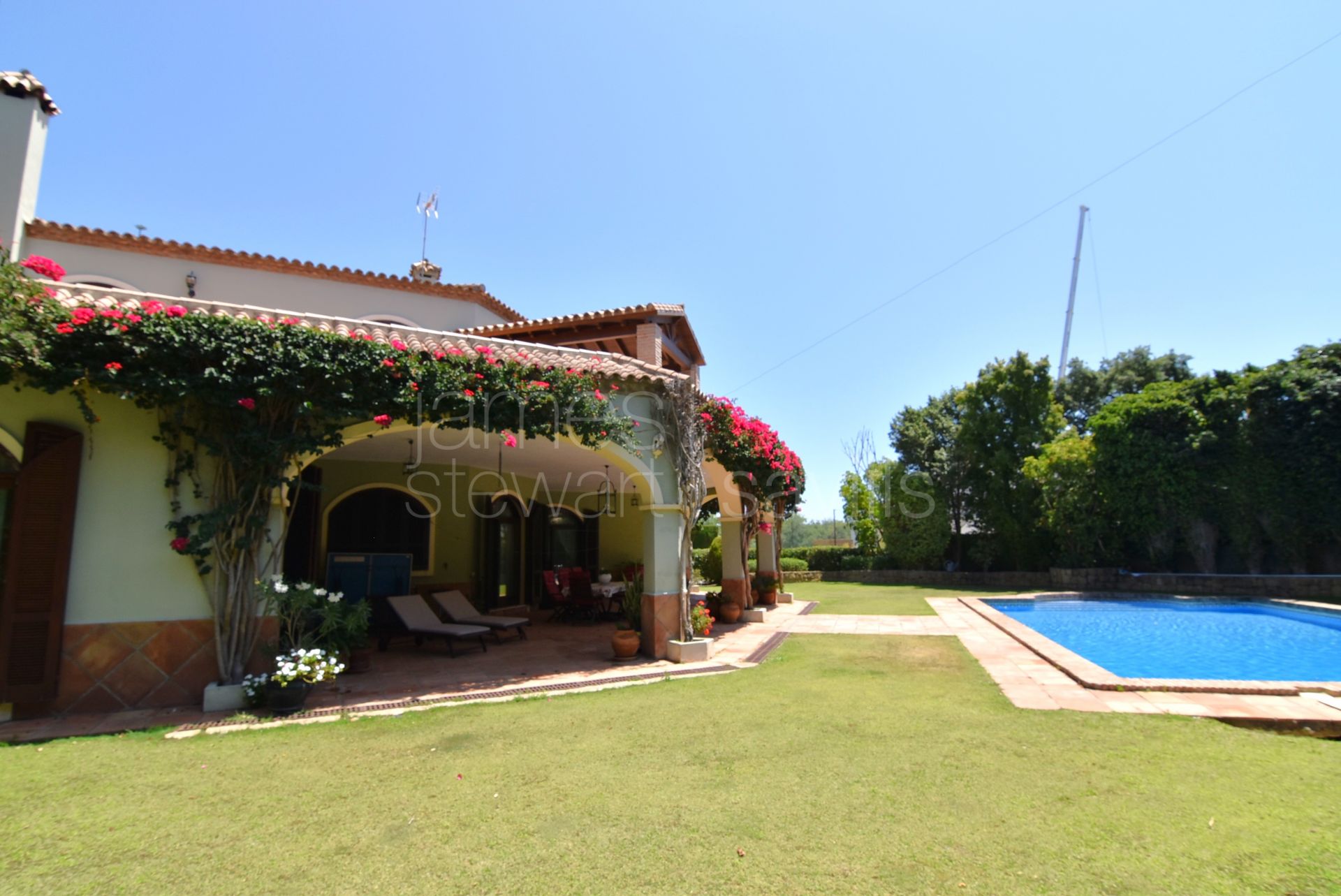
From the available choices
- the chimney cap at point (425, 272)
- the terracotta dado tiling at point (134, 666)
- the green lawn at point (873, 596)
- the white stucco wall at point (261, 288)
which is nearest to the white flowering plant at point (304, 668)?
the terracotta dado tiling at point (134, 666)

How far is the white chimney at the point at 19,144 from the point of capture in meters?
10.5

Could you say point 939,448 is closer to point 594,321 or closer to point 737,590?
point 737,590

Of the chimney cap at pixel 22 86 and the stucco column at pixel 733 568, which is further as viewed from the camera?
the stucco column at pixel 733 568

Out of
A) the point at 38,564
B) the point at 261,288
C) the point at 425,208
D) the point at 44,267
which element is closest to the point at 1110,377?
the point at 425,208

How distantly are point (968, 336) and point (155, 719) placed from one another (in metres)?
24.8

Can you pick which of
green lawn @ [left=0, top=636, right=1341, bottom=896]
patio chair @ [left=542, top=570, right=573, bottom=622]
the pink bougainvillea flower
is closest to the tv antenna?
patio chair @ [left=542, top=570, right=573, bottom=622]

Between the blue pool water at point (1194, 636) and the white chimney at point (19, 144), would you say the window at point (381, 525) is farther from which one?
the blue pool water at point (1194, 636)

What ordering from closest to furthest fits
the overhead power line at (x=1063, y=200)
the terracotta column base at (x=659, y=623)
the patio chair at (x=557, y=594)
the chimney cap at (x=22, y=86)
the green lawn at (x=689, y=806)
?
the green lawn at (x=689, y=806) → the overhead power line at (x=1063, y=200) → the terracotta column base at (x=659, y=623) → the chimney cap at (x=22, y=86) → the patio chair at (x=557, y=594)

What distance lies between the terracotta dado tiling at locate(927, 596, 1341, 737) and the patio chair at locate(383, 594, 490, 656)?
6.41 m

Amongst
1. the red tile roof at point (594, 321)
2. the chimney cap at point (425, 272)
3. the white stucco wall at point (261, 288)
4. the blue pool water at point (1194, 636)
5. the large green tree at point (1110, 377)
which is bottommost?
the blue pool water at point (1194, 636)

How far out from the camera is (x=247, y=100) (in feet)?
29.2

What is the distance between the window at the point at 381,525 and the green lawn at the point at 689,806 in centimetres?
578

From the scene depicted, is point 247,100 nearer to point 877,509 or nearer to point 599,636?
point 599,636

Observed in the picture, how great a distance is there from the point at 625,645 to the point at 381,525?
5261mm
